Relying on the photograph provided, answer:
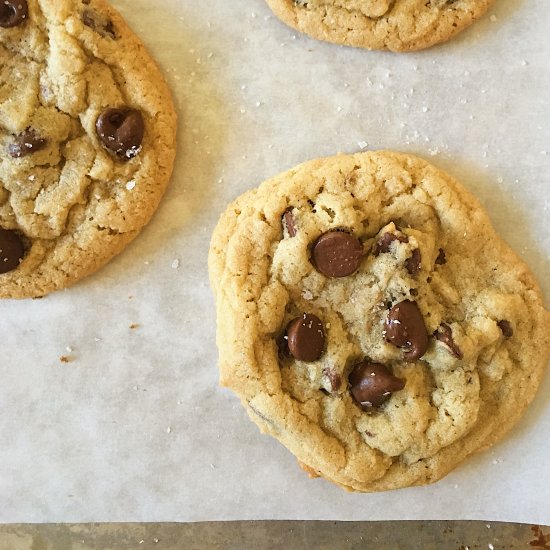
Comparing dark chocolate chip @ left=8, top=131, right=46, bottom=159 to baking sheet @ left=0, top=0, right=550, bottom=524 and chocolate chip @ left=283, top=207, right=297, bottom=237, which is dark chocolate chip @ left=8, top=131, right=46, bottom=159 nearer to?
baking sheet @ left=0, top=0, right=550, bottom=524

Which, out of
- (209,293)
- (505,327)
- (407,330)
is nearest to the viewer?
(407,330)

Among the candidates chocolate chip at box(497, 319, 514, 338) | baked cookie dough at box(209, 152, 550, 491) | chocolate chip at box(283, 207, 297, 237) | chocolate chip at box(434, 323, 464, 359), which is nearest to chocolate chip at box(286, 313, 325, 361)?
baked cookie dough at box(209, 152, 550, 491)

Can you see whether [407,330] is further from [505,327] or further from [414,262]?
[505,327]

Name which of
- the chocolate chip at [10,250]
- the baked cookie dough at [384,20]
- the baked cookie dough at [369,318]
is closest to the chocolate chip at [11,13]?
the chocolate chip at [10,250]

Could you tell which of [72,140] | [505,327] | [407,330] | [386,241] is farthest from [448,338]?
[72,140]

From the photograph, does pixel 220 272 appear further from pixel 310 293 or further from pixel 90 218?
pixel 90 218
